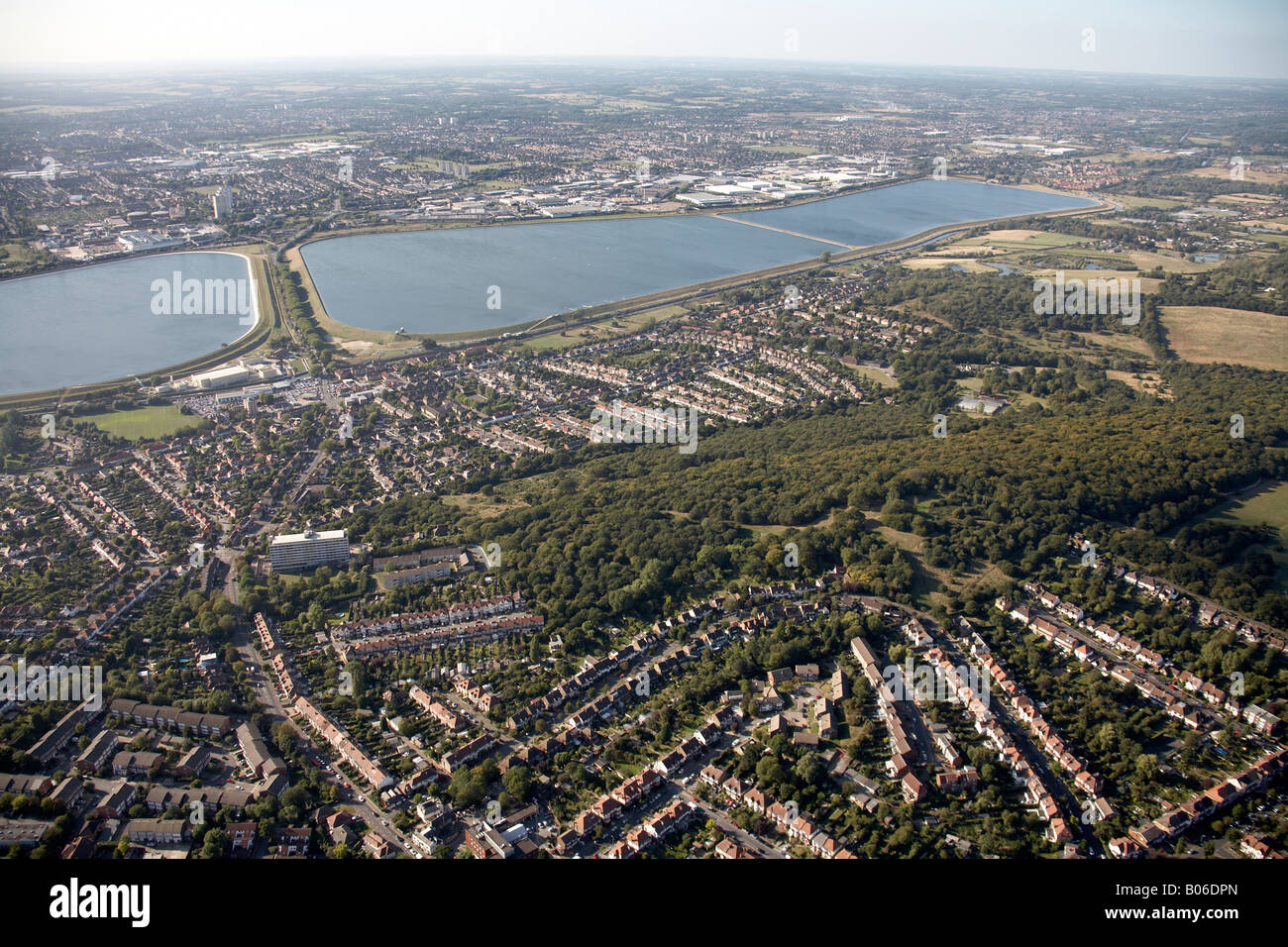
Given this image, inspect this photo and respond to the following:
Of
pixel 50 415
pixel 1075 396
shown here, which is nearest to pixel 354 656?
pixel 50 415

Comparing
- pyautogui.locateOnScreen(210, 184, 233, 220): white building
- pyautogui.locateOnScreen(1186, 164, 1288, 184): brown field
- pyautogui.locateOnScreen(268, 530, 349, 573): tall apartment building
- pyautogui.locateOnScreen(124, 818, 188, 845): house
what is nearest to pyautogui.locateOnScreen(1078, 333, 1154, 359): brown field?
pyautogui.locateOnScreen(268, 530, 349, 573): tall apartment building

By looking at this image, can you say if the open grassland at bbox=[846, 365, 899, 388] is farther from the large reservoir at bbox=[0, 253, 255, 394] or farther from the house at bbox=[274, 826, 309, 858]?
the large reservoir at bbox=[0, 253, 255, 394]

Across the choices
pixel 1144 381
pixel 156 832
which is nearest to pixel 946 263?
pixel 1144 381

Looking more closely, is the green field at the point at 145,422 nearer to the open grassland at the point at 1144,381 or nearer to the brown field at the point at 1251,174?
the open grassland at the point at 1144,381

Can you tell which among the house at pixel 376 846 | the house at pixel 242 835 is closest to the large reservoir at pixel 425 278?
the house at pixel 242 835

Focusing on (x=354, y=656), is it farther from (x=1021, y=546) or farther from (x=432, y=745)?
(x=1021, y=546)

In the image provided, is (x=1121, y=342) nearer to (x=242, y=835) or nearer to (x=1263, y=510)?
(x=1263, y=510)
